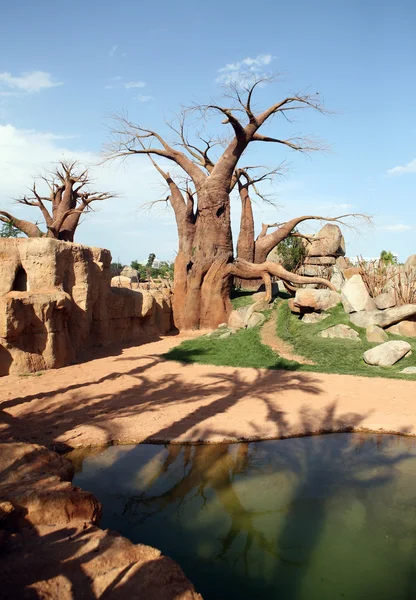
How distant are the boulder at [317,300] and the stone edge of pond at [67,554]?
934 cm

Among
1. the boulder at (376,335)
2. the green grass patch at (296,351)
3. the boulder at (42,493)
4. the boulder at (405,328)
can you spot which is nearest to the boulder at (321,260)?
the green grass patch at (296,351)

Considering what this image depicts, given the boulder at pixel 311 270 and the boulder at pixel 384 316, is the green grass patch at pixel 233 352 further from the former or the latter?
the boulder at pixel 311 270

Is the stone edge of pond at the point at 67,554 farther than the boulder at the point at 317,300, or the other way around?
the boulder at the point at 317,300

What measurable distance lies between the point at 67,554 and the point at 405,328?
951 cm

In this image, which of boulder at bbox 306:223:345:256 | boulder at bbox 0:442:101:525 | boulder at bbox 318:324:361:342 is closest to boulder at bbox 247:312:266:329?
boulder at bbox 318:324:361:342

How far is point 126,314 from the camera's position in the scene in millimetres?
12008

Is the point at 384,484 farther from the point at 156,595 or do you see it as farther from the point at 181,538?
the point at 156,595

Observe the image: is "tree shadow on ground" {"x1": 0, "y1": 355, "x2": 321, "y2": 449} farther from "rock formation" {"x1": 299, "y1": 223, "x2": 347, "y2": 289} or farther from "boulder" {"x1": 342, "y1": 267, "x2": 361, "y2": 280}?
"rock formation" {"x1": 299, "y1": 223, "x2": 347, "y2": 289}

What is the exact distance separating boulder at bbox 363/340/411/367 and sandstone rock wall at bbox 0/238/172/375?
588cm

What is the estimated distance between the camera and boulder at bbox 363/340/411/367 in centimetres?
934

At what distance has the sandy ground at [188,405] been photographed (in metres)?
5.92

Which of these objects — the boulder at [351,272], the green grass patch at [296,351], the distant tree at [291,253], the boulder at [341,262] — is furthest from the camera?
the distant tree at [291,253]

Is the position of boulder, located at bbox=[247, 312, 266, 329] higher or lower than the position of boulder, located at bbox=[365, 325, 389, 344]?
higher

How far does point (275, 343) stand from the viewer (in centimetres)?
1141
